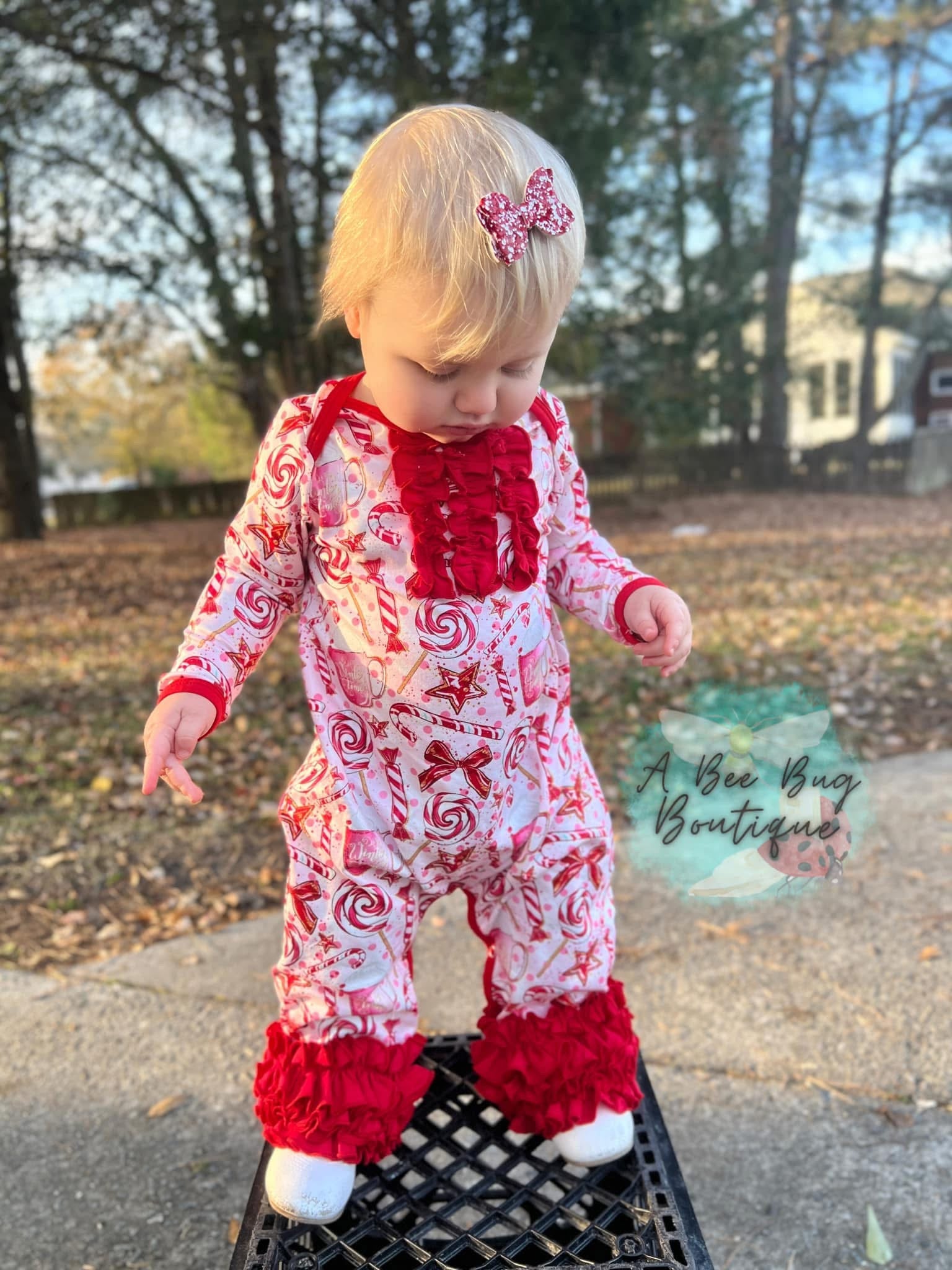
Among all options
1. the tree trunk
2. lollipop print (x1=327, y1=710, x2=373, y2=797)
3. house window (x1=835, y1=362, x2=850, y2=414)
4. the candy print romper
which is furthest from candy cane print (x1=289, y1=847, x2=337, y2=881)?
house window (x1=835, y1=362, x2=850, y2=414)

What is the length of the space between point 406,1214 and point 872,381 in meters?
11.7

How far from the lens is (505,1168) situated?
1.35 m

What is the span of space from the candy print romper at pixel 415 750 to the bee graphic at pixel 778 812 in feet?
0.56

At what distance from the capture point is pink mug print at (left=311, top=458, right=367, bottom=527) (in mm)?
1238

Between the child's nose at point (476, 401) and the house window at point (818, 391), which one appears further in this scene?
the house window at point (818, 391)

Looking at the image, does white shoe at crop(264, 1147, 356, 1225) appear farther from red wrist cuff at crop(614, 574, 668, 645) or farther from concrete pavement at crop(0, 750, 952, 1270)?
red wrist cuff at crop(614, 574, 668, 645)

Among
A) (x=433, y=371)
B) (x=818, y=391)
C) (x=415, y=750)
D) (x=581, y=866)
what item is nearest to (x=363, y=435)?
(x=433, y=371)

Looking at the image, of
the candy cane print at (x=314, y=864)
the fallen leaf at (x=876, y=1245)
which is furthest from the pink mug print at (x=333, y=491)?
the fallen leaf at (x=876, y=1245)

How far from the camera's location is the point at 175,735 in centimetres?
116

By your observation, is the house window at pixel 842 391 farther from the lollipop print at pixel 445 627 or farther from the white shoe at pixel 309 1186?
the white shoe at pixel 309 1186

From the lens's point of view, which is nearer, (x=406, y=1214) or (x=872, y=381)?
(x=406, y=1214)

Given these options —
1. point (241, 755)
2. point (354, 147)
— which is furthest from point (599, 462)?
point (241, 755)

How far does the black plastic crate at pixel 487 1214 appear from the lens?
118 cm

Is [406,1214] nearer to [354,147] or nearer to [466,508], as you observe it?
[466,508]
